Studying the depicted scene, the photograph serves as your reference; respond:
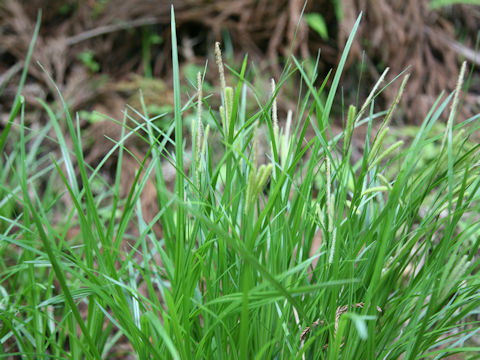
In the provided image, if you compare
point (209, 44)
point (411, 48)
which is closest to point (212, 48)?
point (209, 44)

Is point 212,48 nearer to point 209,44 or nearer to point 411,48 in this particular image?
point 209,44

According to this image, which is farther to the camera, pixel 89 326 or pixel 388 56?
pixel 388 56

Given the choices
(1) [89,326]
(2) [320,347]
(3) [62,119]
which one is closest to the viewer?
(2) [320,347]

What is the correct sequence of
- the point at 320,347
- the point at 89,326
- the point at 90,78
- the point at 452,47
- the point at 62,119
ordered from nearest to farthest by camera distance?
1. the point at 320,347
2. the point at 89,326
3. the point at 62,119
4. the point at 90,78
5. the point at 452,47

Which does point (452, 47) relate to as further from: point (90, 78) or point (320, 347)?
point (320, 347)

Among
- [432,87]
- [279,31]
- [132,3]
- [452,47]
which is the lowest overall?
[432,87]

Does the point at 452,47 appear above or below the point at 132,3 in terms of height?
below

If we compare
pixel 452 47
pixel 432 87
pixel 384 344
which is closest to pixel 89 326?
pixel 384 344

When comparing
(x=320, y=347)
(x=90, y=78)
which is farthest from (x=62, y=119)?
(x=320, y=347)

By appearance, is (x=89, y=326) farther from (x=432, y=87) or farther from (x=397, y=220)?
(x=432, y=87)
